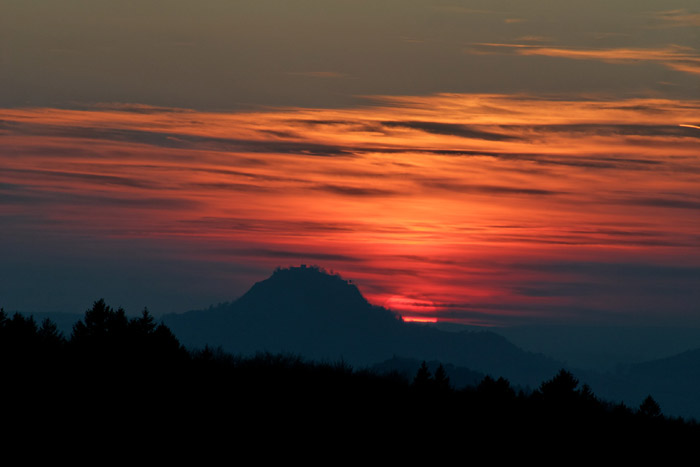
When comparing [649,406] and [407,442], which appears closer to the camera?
[407,442]

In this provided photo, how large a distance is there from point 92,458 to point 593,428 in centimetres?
2213

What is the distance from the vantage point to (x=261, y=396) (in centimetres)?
3625

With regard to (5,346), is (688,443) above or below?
below

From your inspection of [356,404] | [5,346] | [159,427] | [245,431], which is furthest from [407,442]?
[5,346]

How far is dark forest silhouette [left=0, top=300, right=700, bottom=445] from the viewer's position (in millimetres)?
34062

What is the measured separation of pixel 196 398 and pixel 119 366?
466 cm

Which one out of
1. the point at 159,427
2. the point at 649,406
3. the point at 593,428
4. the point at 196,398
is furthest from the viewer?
the point at 649,406

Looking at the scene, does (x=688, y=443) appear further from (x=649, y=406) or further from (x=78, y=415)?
(x=78, y=415)

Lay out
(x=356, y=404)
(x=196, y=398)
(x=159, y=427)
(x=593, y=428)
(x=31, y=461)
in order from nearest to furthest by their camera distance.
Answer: (x=31, y=461) < (x=159, y=427) < (x=196, y=398) < (x=356, y=404) < (x=593, y=428)

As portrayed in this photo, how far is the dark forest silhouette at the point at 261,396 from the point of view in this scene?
3406 cm

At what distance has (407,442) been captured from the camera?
3494 centimetres

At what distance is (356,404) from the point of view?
37.3 metres

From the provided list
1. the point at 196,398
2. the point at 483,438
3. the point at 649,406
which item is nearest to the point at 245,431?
the point at 196,398

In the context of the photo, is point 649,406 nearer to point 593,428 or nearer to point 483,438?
point 593,428
